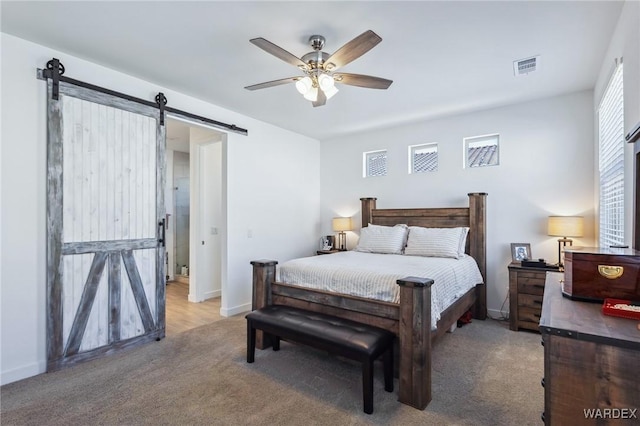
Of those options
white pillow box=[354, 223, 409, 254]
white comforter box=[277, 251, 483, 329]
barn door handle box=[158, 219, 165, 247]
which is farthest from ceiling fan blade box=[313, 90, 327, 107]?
white pillow box=[354, 223, 409, 254]

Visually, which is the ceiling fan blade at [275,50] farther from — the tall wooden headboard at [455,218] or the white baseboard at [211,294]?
the white baseboard at [211,294]

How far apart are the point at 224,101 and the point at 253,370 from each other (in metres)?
3.06

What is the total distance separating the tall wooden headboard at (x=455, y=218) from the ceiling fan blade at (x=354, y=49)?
2719 mm

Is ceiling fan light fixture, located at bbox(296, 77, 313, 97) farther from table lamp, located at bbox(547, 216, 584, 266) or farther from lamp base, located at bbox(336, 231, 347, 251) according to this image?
lamp base, located at bbox(336, 231, 347, 251)

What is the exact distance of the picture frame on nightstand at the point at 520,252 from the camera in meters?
3.76

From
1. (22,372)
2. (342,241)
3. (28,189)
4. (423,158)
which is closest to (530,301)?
(423,158)

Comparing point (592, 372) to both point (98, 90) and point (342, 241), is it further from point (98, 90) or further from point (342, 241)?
point (342, 241)

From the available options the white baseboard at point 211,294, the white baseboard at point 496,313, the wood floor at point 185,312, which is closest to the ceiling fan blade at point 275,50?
the wood floor at point 185,312

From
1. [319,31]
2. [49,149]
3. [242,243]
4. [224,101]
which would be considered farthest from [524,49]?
[49,149]

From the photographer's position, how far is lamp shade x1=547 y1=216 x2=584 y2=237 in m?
3.32

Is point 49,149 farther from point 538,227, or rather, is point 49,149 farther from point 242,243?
point 538,227

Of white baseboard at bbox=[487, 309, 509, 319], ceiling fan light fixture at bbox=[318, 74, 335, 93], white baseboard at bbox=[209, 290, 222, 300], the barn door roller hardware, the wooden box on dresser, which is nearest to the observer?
the wooden box on dresser

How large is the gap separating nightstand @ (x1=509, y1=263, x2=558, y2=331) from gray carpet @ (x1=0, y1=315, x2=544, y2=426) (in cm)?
37

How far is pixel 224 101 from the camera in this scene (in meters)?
3.86
